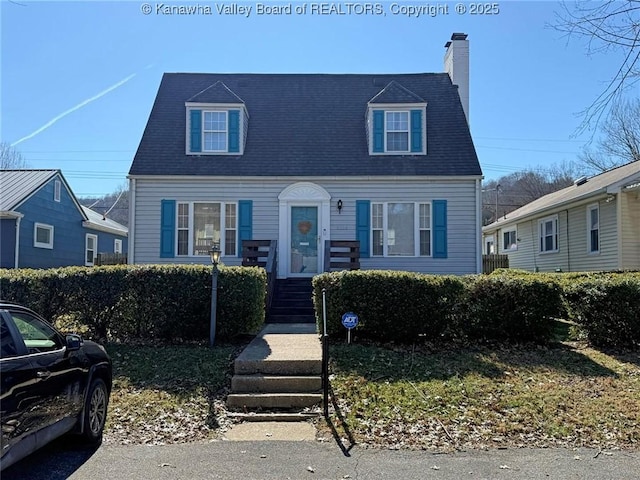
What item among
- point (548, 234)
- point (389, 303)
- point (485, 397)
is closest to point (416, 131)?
point (389, 303)

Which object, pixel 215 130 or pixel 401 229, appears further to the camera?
pixel 215 130

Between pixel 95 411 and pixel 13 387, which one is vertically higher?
pixel 13 387

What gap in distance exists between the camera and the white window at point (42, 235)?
20125 mm

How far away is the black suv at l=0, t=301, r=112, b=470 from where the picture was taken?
12.5 ft

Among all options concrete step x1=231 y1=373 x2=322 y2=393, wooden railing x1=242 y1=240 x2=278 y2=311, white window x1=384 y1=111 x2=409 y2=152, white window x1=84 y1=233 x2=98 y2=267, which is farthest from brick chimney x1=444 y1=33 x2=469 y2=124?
white window x1=84 y1=233 x2=98 y2=267

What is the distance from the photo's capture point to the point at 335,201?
48.1ft

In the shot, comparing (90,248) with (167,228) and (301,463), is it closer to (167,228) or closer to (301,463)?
(167,228)

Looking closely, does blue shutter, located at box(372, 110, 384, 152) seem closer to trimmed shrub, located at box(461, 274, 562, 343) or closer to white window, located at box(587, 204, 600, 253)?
trimmed shrub, located at box(461, 274, 562, 343)

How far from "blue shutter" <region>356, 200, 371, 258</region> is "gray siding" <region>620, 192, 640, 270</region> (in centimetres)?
734

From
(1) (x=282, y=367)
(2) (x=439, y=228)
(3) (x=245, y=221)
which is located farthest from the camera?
(3) (x=245, y=221)

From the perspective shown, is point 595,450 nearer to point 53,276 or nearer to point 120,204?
point 53,276

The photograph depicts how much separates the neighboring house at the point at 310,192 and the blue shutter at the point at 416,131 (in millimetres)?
29

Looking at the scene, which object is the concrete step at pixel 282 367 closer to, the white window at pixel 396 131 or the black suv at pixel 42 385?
the black suv at pixel 42 385

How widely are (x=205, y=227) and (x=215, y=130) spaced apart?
2893mm
